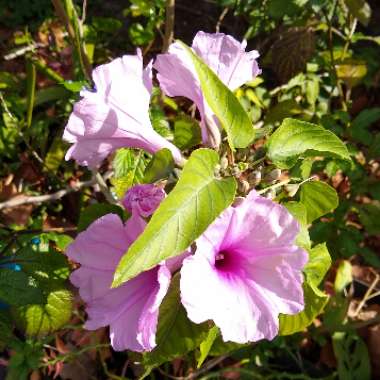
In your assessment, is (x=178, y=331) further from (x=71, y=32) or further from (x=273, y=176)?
(x=71, y=32)

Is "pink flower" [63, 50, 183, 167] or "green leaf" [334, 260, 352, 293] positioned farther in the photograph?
"green leaf" [334, 260, 352, 293]

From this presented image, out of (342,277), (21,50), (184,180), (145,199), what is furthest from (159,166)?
(21,50)

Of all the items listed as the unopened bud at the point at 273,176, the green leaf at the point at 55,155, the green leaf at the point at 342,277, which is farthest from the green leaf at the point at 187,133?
the green leaf at the point at 55,155

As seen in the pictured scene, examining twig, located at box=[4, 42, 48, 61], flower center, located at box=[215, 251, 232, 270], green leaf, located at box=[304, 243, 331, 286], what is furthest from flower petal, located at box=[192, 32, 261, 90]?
twig, located at box=[4, 42, 48, 61]

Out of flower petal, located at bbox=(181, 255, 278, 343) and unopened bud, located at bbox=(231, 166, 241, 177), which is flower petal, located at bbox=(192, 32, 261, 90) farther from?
flower petal, located at bbox=(181, 255, 278, 343)

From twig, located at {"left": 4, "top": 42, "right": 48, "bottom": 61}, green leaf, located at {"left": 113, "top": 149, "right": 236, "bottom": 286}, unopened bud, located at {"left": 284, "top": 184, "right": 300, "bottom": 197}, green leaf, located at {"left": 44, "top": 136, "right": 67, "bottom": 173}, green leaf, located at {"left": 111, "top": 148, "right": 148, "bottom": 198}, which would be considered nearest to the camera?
green leaf, located at {"left": 113, "top": 149, "right": 236, "bottom": 286}

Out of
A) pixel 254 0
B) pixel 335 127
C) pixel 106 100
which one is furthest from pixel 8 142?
pixel 106 100
